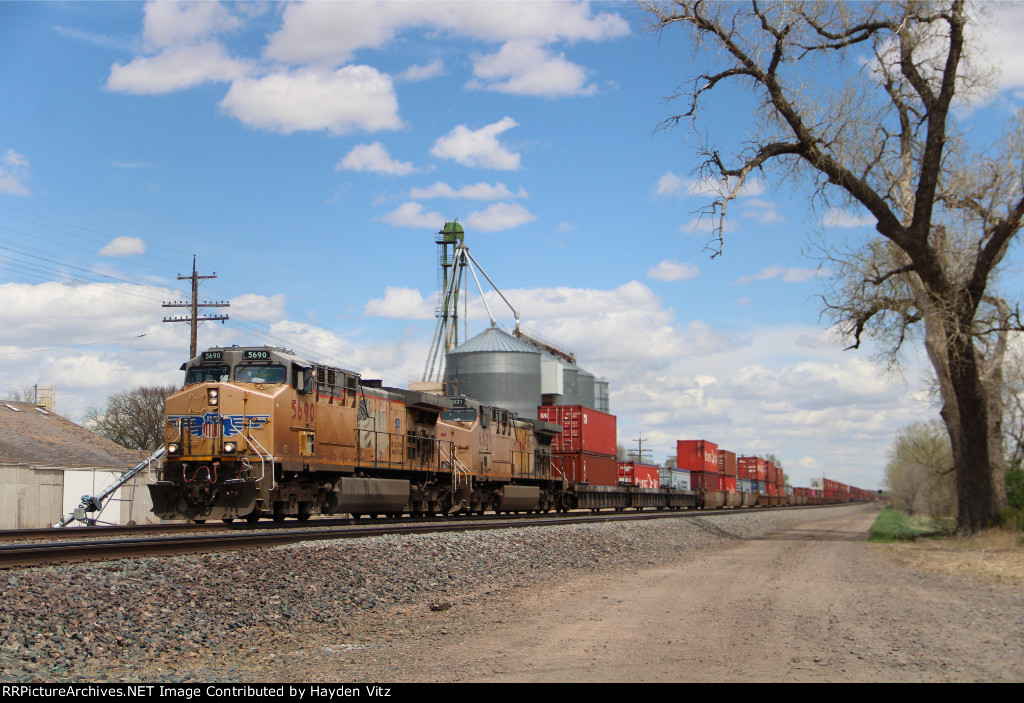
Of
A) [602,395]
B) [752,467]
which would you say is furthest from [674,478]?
[602,395]

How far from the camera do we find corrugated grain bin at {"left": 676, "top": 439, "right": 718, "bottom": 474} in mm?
49000

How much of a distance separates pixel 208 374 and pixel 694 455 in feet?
121

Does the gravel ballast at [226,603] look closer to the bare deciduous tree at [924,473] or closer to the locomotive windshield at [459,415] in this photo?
the locomotive windshield at [459,415]

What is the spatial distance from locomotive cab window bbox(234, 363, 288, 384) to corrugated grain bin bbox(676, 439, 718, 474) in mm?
36032

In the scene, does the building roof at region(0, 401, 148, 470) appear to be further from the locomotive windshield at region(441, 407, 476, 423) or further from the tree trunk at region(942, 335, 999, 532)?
the tree trunk at region(942, 335, 999, 532)

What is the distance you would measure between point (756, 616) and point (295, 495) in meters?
10.3

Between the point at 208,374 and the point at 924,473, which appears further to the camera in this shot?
the point at 924,473

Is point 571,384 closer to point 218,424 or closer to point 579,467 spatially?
point 579,467

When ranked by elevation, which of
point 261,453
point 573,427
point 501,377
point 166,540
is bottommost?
point 166,540

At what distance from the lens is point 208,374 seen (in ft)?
56.9

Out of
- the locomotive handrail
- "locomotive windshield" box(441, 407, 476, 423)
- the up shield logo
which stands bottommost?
the locomotive handrail

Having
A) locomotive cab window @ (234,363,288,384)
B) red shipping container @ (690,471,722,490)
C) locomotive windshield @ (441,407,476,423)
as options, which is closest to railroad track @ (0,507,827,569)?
locomotive cab window @ (234,363,288,384)

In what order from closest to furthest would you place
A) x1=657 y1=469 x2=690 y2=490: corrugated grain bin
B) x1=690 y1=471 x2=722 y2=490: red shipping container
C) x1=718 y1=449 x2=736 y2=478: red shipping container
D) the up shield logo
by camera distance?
1. the up shield logo
2. x1=657 y1=469 x2=690 y2=490: corrugated grain bin
3. x1=690 y1=471 x2=722 y2=490: red shipping container
4. x1=718 y1=449 x2=736 y2=478: red shipping container

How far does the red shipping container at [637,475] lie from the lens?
41.5 meters
